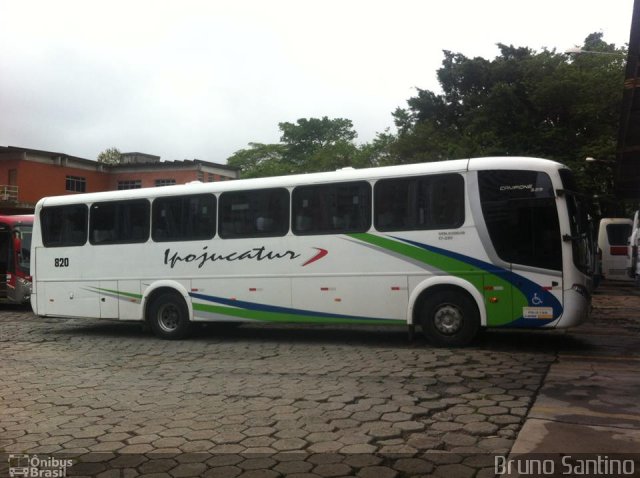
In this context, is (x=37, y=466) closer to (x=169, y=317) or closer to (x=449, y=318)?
(x=449, y=318)

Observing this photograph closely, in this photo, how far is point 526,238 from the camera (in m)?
8.54

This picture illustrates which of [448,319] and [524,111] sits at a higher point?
[524,111]

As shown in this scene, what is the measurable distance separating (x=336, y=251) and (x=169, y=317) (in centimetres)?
367

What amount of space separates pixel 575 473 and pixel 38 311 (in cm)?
1122

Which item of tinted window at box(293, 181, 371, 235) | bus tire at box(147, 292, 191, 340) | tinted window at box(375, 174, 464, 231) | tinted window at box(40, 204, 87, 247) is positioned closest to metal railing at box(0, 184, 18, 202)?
tinted window at box(40, 204, 87, 247)

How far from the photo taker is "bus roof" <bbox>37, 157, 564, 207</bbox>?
8723 mm

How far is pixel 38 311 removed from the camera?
480 inches

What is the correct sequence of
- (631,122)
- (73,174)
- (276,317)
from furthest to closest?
(73,174)
(631,122)
(276,317)

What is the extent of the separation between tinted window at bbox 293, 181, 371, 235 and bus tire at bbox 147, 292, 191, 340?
2784mm

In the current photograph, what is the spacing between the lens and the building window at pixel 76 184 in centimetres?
4454

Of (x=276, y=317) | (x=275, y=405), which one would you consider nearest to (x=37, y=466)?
(x=275, y=405)

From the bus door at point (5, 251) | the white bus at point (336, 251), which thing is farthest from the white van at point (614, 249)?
the bus door at point (5, 251)

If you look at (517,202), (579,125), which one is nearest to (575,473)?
(517,202)

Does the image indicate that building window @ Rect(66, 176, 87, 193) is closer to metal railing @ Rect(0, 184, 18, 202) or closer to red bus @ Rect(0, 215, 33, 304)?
metal railing @ Rect(0, 184, 18, 202)
